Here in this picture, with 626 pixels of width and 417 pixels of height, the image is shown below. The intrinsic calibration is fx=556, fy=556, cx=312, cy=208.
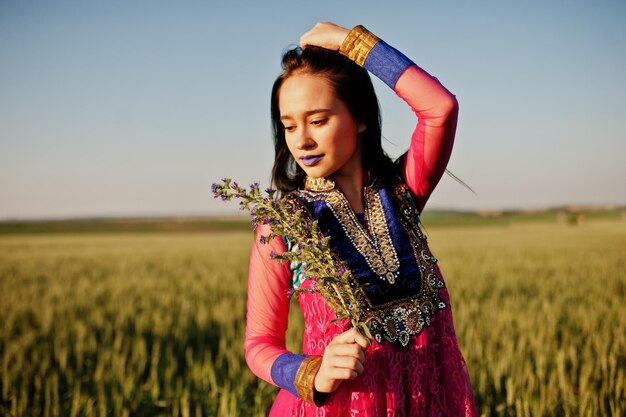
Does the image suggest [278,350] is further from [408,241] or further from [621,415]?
[621,415]

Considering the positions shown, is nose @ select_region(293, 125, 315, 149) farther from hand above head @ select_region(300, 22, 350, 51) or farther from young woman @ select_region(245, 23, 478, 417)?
hand above head @ select_region(300, 22, 350, 51)

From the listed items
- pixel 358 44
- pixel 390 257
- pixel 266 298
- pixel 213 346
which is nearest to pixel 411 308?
pixel 390 257

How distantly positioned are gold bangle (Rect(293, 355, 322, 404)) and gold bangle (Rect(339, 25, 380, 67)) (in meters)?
0.73

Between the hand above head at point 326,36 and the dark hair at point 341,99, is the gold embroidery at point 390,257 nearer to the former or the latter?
the dark hair at point 341,99

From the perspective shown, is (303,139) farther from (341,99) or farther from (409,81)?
(409,81)

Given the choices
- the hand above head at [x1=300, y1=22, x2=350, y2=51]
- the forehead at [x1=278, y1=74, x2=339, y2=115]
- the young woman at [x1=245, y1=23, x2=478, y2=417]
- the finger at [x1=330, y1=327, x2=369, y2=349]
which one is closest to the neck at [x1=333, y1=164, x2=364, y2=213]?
the young woman at [x1=245, y1=23, x2=478, y2=417]

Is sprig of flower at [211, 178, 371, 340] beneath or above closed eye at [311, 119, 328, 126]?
beneath

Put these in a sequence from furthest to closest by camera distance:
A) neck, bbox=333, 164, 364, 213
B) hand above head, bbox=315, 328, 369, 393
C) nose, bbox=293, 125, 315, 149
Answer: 1. neck, bbox=333, 164, 364, 213
2. nose, bbox=293, 125, 315, 149
3. hand above head, bbox=315, 328, 369, 393

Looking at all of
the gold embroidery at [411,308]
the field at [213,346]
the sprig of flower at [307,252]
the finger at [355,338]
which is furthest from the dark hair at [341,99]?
the field at [213,346]

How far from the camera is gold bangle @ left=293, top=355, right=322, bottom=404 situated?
47.6 inches

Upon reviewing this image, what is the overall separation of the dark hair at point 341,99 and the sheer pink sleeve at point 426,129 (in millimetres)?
94

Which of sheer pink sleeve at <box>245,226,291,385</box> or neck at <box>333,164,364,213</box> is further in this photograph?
neck at <box>333,164,364,213</box>

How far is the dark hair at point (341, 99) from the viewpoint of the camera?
146 cm

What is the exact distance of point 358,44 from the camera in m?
1.40
